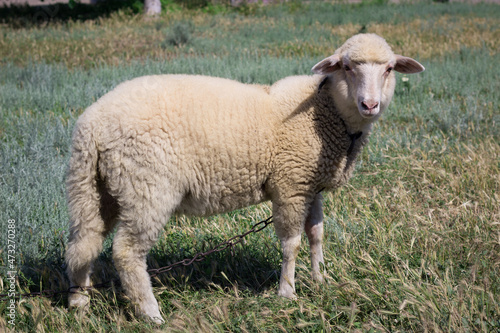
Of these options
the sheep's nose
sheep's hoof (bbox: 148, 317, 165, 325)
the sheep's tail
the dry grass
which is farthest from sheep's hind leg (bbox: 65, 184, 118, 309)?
the dry grass

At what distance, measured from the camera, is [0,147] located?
5.66 meters

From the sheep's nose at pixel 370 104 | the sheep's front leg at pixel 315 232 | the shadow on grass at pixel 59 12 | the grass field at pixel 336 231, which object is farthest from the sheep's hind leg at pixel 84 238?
the shadow on grass at pixel 59 12

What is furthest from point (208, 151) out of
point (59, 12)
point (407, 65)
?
point (59, 12)

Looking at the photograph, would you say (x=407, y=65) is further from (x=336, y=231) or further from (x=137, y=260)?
(x=137, y=260)

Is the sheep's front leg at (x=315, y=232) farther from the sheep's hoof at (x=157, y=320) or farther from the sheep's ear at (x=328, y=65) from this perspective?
the sheep's hoof at (x=157, y=320)

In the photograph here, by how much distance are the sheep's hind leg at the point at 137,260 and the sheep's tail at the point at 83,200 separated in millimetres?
182

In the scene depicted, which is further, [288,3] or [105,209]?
[288,3]

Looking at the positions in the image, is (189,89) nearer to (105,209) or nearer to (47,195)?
(105,209)

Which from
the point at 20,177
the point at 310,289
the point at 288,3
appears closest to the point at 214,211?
the point at 310,289

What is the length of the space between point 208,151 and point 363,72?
1.20 metres

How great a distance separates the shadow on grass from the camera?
17797mm

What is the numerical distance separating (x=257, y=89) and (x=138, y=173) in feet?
3.80

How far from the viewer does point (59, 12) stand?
2009cm

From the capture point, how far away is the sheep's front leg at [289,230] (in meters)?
3.45
